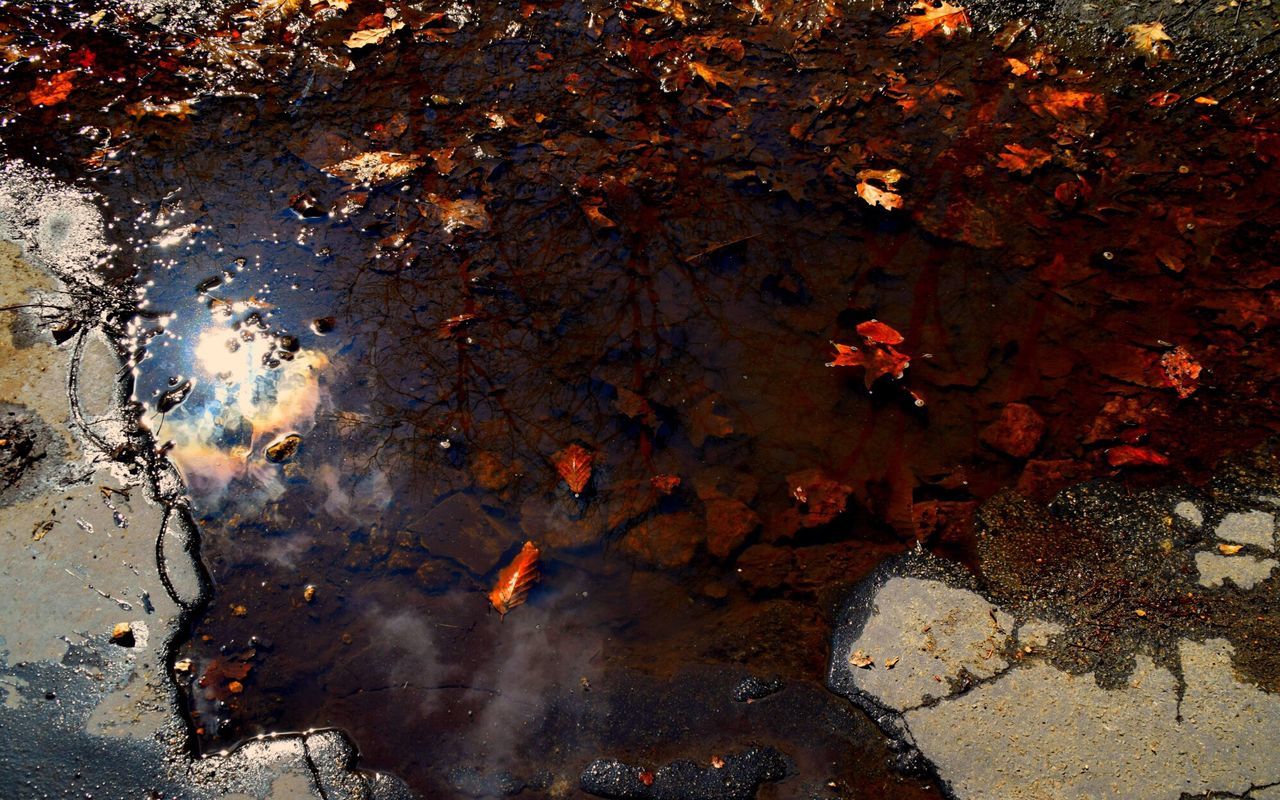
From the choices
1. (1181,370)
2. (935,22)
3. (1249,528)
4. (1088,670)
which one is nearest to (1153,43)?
(935,22)

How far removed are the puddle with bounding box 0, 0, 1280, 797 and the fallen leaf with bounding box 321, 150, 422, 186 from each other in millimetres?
20

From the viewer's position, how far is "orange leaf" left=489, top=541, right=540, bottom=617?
2885 mm

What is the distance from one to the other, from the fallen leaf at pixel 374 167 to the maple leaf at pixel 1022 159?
3523 millimetres

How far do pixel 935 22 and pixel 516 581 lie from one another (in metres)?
4.71

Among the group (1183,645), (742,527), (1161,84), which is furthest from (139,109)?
(1161,84)

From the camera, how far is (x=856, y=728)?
255 centimetres

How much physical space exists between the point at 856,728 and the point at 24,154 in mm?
5641

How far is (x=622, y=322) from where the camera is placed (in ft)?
12.0

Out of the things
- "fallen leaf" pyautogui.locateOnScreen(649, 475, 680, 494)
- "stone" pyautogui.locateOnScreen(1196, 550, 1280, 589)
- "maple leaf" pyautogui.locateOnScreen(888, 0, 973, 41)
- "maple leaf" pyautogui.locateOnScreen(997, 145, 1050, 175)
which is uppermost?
"maple leaf" pyautogui.locateOnScreen(888, 0, 973, 41)

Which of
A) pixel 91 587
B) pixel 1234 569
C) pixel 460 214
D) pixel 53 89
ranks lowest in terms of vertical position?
pixel 91 587

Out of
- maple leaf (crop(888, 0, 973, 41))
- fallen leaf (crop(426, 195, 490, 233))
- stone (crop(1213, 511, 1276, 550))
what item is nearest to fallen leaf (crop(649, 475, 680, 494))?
fallen leaf (crop(426, 195, 490, 233))

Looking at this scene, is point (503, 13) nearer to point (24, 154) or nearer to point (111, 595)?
point (24, 154)

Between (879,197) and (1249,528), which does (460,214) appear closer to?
(879,197)

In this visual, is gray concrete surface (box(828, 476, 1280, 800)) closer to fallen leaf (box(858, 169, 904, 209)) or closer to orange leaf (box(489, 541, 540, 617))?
orange leaf (box(489, 541, 540, 617))
